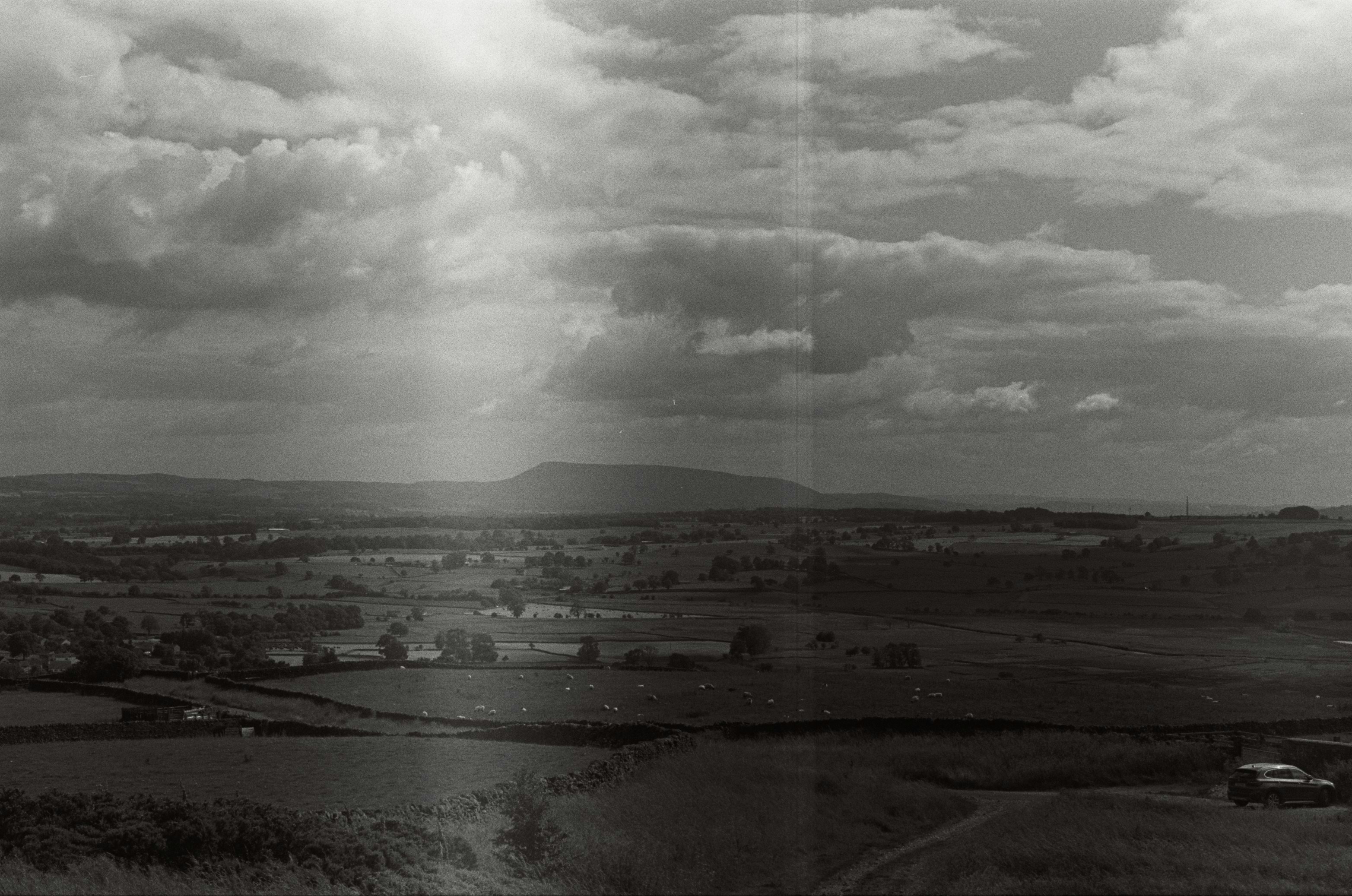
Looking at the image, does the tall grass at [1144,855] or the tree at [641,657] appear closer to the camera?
the tall grass at [1144,855]

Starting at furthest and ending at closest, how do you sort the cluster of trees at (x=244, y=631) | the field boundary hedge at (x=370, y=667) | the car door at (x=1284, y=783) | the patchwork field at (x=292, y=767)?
the cluster of trees at (x=244, y=631)
the field boundary hedge at (x=370, y=667)
the car door at (x=1284, y=783)
the patchwork field at (x=292, y=767)

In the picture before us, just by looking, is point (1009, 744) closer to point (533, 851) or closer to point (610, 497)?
point (533, 851)

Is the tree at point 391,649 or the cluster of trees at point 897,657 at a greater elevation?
the cluster of trees at point 897,657

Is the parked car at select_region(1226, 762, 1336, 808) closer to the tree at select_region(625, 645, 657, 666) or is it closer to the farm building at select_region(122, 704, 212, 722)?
the farm building at select_region(122, 704, 212, 722)

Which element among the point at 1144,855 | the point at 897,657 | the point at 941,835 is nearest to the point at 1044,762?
the point at 941,835

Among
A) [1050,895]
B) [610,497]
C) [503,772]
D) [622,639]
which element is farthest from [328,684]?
[610,497]

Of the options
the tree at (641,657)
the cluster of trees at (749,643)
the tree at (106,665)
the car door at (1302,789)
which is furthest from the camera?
the cluster of trees at (749,643)

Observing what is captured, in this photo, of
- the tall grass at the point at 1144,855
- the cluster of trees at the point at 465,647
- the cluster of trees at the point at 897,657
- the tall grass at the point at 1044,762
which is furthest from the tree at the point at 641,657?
the tall grass at the point at 1144,855

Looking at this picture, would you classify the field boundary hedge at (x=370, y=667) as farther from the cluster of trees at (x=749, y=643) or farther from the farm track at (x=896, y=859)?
the farm track at (x=896, y=859)
